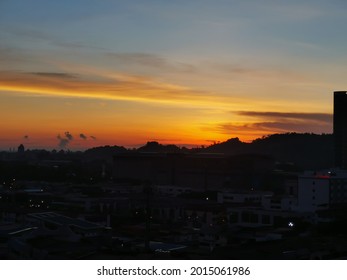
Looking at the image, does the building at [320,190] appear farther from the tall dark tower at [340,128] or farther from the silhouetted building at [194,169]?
the tall dark tower at [340,128]

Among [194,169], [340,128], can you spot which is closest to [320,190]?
[194,169]

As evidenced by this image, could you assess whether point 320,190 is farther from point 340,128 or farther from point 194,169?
point 340,128

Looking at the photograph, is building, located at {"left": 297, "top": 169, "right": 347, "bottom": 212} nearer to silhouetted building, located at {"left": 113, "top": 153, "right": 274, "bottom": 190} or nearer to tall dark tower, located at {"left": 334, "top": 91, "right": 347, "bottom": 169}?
silhouetted building, located at {"left": 113, "top": 153, "right": 274, "bottom": 190}

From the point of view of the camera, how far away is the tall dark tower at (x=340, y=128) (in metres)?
18.0

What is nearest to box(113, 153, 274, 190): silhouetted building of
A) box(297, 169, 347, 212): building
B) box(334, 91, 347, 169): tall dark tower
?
box(334, 91, 347, 169): tall dark tower

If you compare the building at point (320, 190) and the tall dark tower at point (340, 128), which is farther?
the tall dark tower at point (340, 128)

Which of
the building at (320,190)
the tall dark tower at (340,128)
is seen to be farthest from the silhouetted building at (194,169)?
the building at (320,190)

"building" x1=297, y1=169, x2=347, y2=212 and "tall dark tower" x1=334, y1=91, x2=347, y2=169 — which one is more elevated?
"tall dark tower" x1=334, y1=91, x2=347, y2=169

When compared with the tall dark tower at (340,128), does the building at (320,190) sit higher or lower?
lower

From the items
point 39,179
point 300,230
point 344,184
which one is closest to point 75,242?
point 300,230

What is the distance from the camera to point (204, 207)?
30.5 ft

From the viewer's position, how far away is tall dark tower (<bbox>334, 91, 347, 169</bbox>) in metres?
18.0

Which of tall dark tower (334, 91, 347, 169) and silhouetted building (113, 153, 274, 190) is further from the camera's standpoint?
tall dark tower (334, 91, 347, 169)

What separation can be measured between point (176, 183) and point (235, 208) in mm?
6373
